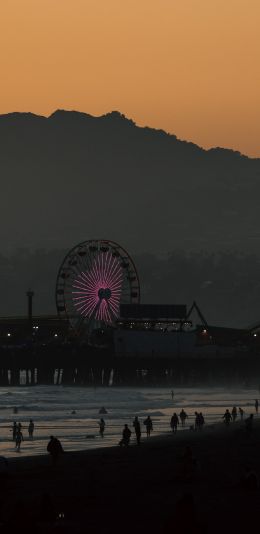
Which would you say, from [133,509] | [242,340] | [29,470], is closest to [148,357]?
[242,340]

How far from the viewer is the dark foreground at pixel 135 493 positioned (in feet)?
89.4

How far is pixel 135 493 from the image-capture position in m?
33.8

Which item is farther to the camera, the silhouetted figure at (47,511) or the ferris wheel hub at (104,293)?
the ferris wheel hub at (104,293)

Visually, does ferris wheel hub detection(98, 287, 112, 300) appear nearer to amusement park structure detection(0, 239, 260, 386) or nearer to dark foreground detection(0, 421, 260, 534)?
amusement park structure detection(0, 239, 260, 386)

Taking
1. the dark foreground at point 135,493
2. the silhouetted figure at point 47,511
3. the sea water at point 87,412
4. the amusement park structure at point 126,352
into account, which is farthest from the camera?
the amusement park structure at point 126,352

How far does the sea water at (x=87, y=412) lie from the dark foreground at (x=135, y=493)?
10078mm

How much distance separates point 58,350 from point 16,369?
6307mm

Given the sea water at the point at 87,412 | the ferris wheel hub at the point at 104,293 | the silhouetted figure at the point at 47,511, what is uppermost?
the ferris wheel hub at the point at 104,293

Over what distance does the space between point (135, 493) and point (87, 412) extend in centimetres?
6678

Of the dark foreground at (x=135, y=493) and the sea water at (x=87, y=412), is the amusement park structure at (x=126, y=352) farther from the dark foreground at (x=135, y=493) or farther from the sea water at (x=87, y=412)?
the dark foreground at (x=135, y=493)

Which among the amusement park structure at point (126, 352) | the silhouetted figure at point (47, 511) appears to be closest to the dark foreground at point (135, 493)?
the silhouetted figure at point (47, 511)

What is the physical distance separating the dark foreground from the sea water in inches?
397

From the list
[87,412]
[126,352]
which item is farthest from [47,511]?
[126,352]

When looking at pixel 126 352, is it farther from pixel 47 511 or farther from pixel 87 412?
pixel 47 511
